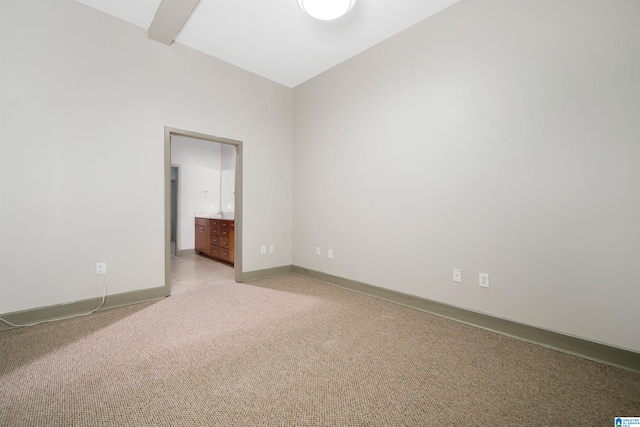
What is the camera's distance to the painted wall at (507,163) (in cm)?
173

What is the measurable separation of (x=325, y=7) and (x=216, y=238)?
14.1ft

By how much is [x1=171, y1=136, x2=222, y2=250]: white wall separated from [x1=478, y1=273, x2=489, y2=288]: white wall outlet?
223 inches

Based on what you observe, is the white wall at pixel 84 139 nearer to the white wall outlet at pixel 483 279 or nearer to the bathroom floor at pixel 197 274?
the bathroom floor at pixel 197 274

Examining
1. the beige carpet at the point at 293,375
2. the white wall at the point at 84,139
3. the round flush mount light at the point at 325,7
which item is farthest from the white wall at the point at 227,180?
the round flush mount light at the point at 325,7

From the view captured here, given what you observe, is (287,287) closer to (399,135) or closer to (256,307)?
(256,307)

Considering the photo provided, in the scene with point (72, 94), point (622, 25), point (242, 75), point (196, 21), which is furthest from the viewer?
point (242, 75)

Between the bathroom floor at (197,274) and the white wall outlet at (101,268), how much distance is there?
30.4 inches

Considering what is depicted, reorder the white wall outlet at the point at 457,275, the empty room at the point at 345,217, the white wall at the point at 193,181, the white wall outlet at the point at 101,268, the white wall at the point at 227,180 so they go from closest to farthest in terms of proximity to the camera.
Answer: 1. the empty room at the point at 345,217
2. the white wall outlet at the point at 457,275
3. the white wall outlet at the point at 101,268
4. the white wall at the point at 193,181
5. the white wall at the point at 227,180

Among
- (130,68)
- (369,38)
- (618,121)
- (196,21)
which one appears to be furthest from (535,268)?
(130,68)

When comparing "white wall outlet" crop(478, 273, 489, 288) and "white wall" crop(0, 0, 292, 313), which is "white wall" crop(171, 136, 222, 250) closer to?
"white wall" crop(0, 0, 292, 313)

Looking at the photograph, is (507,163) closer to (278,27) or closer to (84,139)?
(278,27)

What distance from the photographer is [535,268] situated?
202 centimetres

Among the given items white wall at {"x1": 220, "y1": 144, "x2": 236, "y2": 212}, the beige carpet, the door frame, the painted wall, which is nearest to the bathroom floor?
the door frame

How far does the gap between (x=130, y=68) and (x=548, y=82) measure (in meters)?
3.88
